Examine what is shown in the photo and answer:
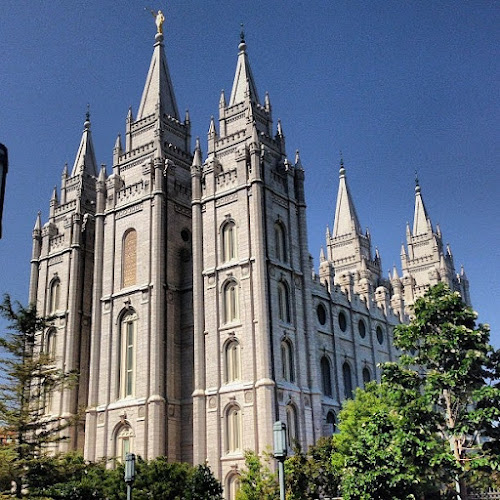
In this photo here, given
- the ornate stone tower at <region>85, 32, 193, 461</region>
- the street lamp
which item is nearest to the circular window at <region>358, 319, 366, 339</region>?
the ornate stone tower at <region>85, 32, 193, 461</region>

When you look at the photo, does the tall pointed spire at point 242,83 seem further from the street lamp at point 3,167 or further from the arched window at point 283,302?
the street lamp at point 3,167

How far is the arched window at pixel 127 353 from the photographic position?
36.4 metres

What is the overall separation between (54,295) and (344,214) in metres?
30.8

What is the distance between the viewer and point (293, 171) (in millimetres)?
39500

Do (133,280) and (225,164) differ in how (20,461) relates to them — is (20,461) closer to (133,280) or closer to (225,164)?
(133,280)

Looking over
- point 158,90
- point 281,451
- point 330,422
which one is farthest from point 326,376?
point 281,451

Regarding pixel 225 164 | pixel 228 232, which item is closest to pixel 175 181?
pixel 225 164

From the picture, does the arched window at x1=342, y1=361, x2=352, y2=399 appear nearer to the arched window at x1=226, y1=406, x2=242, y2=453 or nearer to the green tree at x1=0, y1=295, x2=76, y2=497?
the arched window at x1=226, y1=406, x2=242, y2=453

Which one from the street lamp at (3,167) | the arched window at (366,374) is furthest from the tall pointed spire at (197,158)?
the street lamp at (3,167)

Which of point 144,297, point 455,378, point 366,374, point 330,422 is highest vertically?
point 144,297

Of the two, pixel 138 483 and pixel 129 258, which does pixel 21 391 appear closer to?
pixel 138 483

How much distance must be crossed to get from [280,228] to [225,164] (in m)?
5.39

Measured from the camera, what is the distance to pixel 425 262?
64.2m

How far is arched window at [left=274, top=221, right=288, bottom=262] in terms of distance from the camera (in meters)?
36.4
